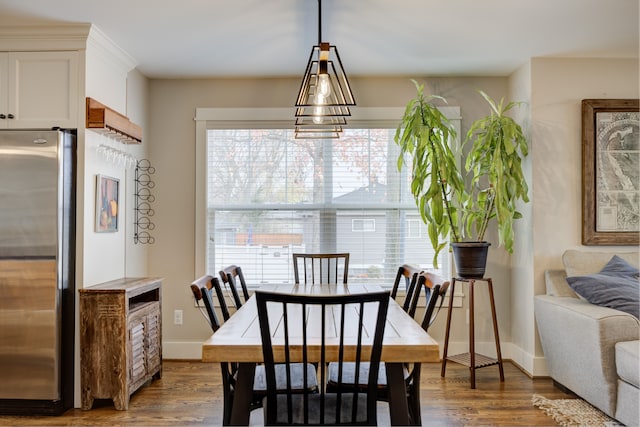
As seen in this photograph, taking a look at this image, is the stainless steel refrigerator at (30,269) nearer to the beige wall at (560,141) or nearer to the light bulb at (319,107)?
the light bulb at (319,107)

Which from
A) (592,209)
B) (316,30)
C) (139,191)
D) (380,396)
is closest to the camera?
(380,396)

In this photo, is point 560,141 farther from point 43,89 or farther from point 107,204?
point 43,89

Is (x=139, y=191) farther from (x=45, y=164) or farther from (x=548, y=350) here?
(x=548, y=350)

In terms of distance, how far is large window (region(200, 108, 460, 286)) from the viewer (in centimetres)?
435

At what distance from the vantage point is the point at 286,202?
436 centimetres

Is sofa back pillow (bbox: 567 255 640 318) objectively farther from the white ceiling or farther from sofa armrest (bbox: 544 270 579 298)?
the white ceiling

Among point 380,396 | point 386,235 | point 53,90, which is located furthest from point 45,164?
point 386,235

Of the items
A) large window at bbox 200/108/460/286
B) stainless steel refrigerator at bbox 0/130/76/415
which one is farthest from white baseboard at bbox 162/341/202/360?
stainless steel refrigerator at bbox 0/130/76/415

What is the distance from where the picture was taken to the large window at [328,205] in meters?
4.35

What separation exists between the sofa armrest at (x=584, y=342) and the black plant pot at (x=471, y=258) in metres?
0.49

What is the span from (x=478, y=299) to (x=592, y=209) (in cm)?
116

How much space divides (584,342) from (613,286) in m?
0.43

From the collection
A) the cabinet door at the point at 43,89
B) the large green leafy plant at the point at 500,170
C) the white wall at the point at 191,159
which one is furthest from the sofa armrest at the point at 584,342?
the cabinet door at the point at 43,89

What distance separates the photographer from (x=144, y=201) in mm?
4289
